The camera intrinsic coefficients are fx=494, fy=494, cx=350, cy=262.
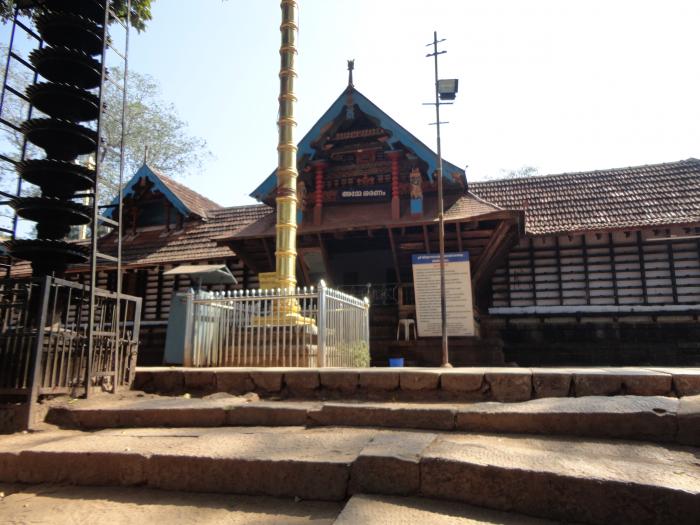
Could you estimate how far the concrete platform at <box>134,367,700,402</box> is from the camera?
4.46m

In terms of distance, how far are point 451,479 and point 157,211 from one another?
16.7 metres

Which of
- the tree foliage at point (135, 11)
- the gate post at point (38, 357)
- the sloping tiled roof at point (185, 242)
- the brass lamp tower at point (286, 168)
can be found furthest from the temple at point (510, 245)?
the gate post at point (38, 357)

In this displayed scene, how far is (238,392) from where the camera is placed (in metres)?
5.64

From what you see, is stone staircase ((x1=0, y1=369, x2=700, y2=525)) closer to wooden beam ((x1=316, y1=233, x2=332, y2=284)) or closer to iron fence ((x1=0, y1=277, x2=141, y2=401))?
iron fence ((x1=0, y1=277, x2=141, y2=401))

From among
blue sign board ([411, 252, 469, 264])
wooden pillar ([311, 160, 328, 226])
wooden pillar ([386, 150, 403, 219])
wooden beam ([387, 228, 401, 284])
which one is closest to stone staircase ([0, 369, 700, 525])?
blue sign board ([411, 252, 469, 264])

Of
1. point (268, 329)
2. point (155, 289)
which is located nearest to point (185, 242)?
point (155, 289)

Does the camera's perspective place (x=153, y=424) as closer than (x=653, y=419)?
No

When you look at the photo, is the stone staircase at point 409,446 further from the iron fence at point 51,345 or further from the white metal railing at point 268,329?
the white metal railing at point 268,329

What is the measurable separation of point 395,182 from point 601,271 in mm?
5707

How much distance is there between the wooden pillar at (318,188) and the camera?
13.1 m

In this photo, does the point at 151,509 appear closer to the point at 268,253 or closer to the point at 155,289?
the point at 268,253

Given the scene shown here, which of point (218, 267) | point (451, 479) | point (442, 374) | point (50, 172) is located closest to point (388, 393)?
point (442, 374)

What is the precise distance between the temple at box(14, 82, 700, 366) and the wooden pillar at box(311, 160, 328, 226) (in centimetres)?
3

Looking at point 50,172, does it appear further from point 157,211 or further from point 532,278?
point 157,211
